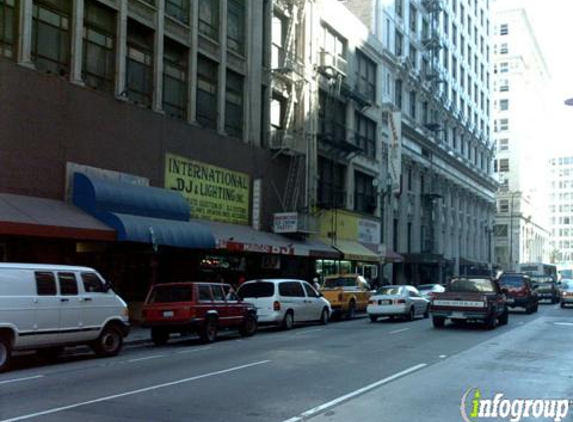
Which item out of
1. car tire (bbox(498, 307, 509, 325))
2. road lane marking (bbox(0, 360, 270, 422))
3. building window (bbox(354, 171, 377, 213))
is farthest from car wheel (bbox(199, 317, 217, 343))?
building window (bbox(354, 171, 377, 213))

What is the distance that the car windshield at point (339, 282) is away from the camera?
28627mm

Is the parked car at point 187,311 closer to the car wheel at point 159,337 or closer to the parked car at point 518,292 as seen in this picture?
the car wheel at point 159,337

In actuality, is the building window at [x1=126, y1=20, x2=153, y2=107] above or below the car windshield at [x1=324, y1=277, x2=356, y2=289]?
above

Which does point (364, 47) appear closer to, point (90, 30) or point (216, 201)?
point (216, 201)

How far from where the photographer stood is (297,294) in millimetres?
23672

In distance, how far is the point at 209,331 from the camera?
61.2 feet

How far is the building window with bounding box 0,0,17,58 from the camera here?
2025 cm

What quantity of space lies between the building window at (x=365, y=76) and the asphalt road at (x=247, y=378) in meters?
28.6

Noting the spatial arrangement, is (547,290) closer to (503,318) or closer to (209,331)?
(503,318)

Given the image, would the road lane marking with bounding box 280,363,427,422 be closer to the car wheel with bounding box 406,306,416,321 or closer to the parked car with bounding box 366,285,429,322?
the parked car with bounding box 366,285,429,322

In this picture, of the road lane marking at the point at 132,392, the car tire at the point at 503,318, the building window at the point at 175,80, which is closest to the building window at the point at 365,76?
the building window at the point at 175,80

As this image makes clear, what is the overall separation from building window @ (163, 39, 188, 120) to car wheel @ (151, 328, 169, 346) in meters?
10.9

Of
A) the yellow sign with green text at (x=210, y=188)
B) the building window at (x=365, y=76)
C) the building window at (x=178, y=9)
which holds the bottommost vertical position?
the yellow sign with green text at (x=210, y=188)

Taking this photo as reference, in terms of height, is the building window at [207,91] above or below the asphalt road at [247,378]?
above
